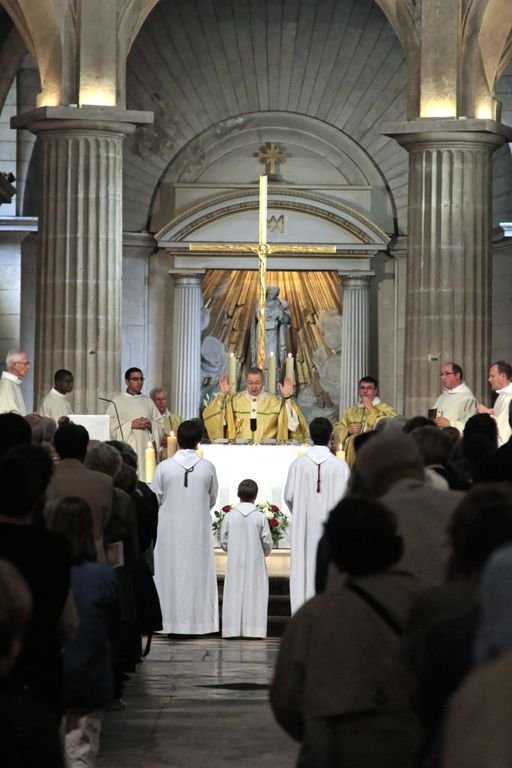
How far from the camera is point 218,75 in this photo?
77.8 feet

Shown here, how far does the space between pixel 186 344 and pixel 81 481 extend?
15.5 metres

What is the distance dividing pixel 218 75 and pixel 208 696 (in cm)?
1469

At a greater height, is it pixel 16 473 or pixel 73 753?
A: pixel 16 473

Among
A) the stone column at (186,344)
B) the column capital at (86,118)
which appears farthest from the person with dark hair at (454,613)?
the stone column at (186,344)

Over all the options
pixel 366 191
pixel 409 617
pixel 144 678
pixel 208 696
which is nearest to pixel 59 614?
pixel 409 617

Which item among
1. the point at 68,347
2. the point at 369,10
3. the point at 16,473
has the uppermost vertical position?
the point at 369,10

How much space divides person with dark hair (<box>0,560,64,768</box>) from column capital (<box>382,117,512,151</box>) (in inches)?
562

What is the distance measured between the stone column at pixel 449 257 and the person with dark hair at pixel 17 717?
1419cm

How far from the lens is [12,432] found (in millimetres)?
7461

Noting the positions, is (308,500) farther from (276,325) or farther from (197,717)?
(276,325)

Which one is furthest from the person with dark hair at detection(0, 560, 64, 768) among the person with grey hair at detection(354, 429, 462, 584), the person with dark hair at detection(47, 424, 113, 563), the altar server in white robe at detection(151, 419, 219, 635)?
the altar server in white robe at detection(151, 419, 219, 635)

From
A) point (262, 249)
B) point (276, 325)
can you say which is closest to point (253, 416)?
point (262, 249)

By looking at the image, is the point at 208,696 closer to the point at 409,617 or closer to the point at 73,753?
the point at 73,753

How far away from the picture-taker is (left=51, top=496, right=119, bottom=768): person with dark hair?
21.7 ft
